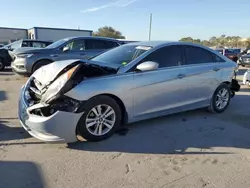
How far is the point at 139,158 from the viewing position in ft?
11.7

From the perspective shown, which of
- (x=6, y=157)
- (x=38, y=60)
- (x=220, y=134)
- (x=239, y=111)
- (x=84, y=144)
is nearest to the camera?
(x=6, y=157)

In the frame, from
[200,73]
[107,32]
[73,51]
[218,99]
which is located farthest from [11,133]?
[107,32]

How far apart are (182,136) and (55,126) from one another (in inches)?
81.1

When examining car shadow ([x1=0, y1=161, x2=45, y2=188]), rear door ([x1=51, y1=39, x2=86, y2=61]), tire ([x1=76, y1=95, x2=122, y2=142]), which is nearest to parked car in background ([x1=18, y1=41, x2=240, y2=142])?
tire ([x1=76, y1=95, x2=122, y2=142])

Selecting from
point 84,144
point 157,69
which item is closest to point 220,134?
point 157,69

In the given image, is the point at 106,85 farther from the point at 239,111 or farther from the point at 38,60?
the point at 38,60

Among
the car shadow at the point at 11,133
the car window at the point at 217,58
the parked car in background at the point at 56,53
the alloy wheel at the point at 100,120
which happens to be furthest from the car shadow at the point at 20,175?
the parked car in background at the point at 56,53

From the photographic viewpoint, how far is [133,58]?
4590 millimetres

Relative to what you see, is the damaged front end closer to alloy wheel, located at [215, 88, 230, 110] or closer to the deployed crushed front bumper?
the deployed crushed front bumper

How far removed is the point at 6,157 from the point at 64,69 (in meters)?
1.43

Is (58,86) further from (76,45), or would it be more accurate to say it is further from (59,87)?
(76,45)

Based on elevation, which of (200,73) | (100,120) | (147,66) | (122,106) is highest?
(147,66)

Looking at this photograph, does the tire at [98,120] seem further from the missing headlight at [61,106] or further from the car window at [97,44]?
the car window at [97,44]

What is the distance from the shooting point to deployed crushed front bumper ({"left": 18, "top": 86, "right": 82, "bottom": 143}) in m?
3.56
